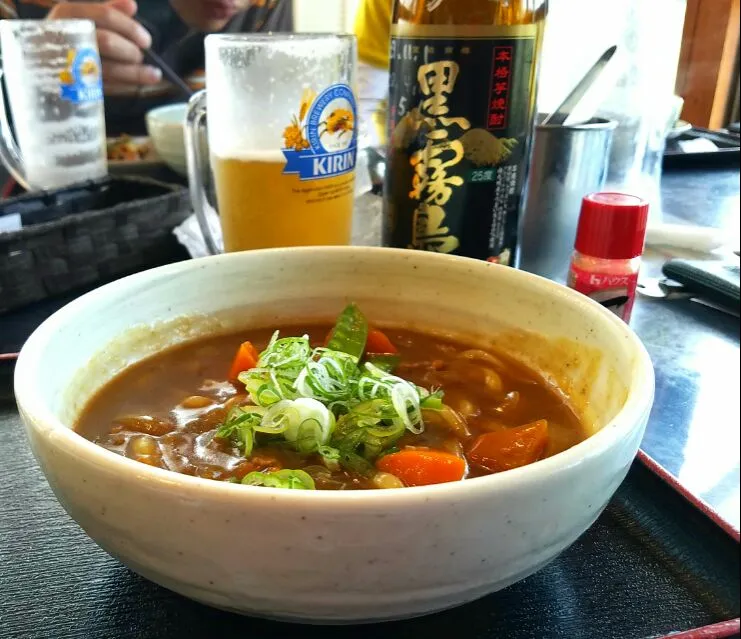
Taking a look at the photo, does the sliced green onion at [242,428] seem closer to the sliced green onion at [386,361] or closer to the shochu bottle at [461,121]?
the sliced green onion at [386,361]

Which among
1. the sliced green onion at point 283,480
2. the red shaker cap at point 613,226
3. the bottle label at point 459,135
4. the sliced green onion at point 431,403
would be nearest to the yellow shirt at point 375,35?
the bottle label at point 459,135

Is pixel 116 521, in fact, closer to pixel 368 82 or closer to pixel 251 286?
pixel 251 286

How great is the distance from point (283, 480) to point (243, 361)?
40 centimetres

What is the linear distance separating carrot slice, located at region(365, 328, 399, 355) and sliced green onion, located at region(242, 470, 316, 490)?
42cm

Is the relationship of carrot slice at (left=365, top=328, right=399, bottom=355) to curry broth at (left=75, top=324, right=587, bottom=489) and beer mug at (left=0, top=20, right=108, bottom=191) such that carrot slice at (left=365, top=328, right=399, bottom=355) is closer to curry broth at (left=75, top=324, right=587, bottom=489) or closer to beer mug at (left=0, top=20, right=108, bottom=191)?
curry broth at (left=75, top=324, right=587, bottom=489)

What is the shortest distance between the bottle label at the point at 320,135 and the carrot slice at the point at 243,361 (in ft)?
1.50

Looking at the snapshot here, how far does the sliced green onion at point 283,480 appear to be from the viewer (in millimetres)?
649

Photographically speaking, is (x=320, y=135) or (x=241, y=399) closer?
(x=241, y=399)

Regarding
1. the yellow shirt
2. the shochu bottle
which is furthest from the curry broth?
the yellow shirt

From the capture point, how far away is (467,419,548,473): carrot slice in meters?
0.84

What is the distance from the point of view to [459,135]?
1.30 metres

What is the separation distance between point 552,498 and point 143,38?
344cm

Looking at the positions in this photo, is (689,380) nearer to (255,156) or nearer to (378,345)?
(378,345)

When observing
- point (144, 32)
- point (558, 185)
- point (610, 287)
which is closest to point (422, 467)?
point (610, 287)
